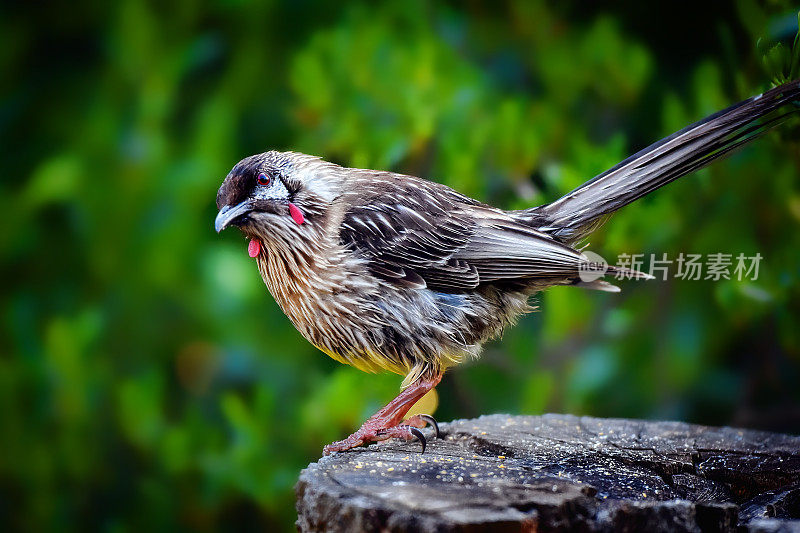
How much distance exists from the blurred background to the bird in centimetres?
93

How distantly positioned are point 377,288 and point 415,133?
1.43 metres

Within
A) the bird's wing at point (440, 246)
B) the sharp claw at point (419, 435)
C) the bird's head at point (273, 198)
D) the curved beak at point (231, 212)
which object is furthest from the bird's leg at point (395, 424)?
the curved beak at point (231, 212)

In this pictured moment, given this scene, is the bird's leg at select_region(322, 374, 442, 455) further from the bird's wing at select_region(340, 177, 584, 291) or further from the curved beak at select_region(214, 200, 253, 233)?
the curved beak at select_region(214, 200, 253, 233)

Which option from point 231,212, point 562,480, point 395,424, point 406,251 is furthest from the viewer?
point 395,424

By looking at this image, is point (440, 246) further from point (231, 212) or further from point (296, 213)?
point (231, 212)

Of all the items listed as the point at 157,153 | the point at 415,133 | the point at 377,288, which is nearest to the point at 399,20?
the point at 415,133

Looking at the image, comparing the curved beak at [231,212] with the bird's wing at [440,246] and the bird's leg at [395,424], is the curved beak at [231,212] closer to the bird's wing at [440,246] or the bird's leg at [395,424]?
the bird's wing at [440,246]

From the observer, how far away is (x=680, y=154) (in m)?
3.00

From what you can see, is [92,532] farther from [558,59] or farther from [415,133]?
[558,59]

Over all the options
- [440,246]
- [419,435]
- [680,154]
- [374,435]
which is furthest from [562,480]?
[680,154]

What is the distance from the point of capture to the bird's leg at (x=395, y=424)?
2893 mm

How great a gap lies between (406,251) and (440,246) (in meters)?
0.14

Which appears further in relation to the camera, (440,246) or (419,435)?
(440,246)

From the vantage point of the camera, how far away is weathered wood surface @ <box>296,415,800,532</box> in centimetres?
221
